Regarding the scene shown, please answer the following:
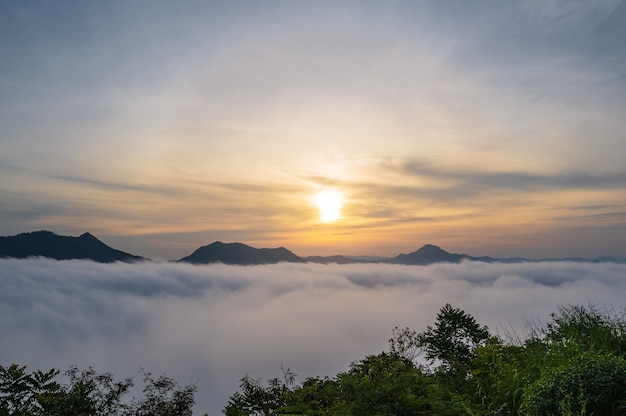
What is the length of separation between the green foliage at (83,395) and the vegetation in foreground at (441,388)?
3 cm

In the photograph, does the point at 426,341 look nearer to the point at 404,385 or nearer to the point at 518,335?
the point at 518,335

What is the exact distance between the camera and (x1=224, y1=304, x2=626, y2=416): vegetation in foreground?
6.67 m

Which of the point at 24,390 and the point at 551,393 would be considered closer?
the point at 551,393

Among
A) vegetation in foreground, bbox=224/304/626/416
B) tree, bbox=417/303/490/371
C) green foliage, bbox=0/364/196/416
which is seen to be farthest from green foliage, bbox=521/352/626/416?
tree, bbox=417/303/490/371

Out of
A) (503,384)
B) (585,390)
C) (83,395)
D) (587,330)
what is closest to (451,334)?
(587,330)

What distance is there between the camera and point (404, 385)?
8766 mm

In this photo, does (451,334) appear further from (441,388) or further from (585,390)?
(585,390)

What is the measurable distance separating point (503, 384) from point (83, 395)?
1127 cm

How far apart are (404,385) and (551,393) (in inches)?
110

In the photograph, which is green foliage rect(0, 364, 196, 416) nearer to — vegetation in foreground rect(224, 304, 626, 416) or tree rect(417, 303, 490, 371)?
vegetation in foreground rect(224, 304, 626, 416)

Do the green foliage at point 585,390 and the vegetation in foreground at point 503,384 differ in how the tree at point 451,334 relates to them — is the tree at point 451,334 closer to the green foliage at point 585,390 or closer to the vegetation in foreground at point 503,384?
the vegetation in foreground at point 503,384

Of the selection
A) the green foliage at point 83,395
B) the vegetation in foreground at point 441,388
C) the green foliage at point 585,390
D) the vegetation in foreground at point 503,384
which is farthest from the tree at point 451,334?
the green foliage at point 585,390

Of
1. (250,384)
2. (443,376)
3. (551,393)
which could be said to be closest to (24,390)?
(250,384)

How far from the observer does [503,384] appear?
8.28 meters
